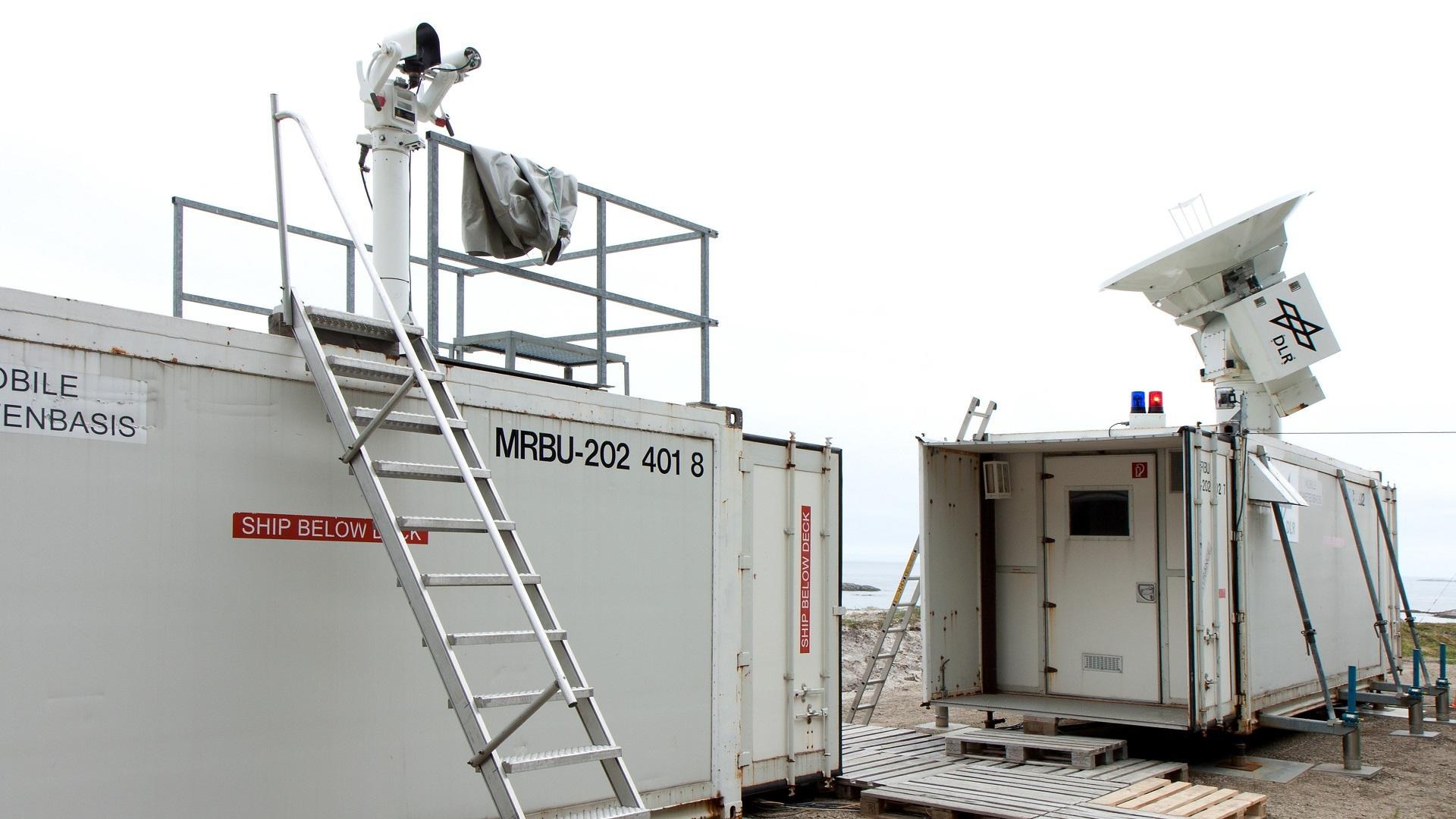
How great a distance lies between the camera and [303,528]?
5066 millimetres

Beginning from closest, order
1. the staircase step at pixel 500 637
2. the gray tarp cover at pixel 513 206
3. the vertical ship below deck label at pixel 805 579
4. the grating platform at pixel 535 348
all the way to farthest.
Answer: the staircase step at pixel 500 637
the gray tarp cover at pixel 513 206
the grating platform at pixel 535 348
the vertical ship below deck label at pixel 805 579

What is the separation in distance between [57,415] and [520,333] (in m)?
3.08

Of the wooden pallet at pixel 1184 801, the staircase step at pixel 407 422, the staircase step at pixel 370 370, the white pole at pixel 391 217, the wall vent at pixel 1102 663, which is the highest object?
the white pole at pixel 391 217

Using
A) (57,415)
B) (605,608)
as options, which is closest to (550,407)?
(605,608)

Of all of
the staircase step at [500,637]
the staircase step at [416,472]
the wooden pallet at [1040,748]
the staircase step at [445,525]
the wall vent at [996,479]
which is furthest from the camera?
the wall vent at [996,479]

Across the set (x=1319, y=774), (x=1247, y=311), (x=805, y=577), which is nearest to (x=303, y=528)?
(x=805, y=577)

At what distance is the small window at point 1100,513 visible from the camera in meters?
11.4

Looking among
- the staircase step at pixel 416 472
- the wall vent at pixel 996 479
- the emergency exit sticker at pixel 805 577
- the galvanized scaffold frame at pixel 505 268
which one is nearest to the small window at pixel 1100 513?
the wall vent at pixel 996 479

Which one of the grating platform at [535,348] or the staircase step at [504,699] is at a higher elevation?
the grating platform at [535,348]

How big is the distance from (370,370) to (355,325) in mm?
388

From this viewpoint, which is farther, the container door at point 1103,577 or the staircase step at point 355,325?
the container door at point 1103,577

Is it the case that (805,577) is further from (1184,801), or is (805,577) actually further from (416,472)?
(416,472)

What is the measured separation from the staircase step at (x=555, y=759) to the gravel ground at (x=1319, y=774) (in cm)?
378

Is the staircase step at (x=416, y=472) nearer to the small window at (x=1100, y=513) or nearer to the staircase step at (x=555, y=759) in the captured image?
the staircase step at (x=555, y=759)
